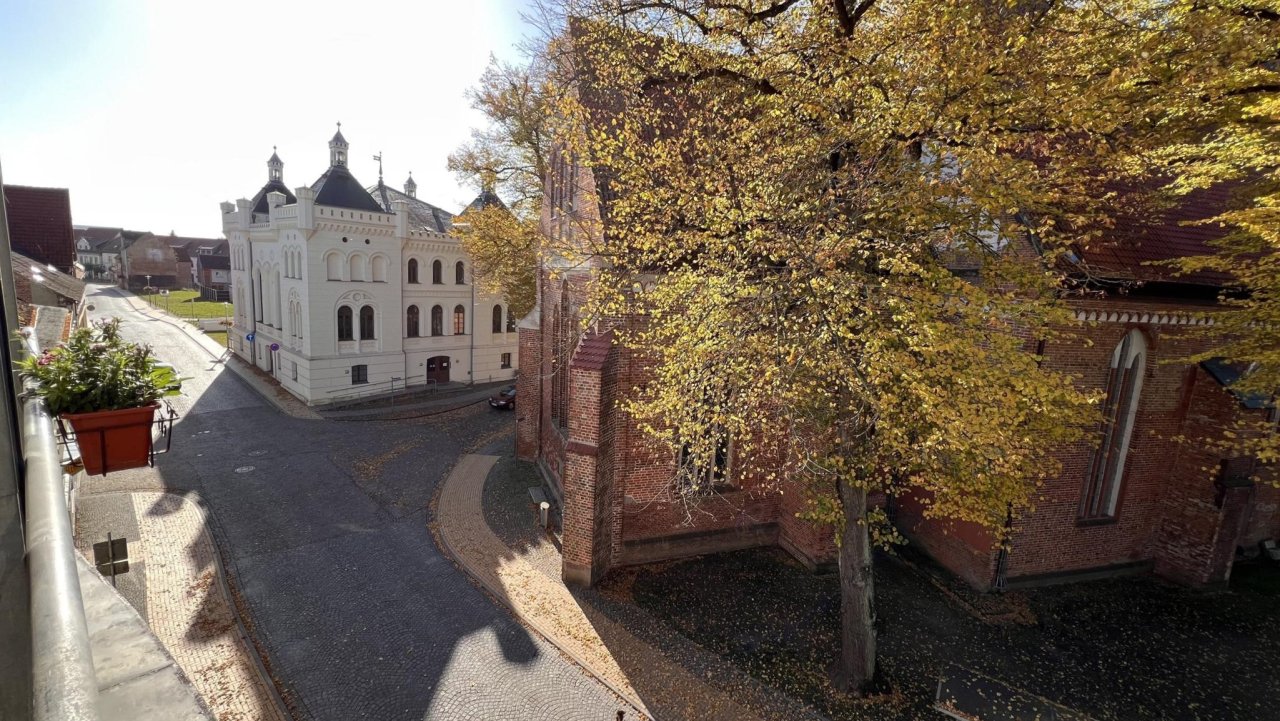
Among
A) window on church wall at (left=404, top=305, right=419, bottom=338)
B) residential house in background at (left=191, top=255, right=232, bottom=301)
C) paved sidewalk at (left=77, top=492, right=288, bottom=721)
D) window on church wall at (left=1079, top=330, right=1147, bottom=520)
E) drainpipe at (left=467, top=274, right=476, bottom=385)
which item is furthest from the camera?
residential house in background at (left=191, top=255, right=232, bottom=301)

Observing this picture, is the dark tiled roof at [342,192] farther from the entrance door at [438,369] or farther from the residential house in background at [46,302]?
the residential house in background at [46,302]

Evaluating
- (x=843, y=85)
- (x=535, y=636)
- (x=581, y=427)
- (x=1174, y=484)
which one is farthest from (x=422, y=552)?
(x=1174, y=484)

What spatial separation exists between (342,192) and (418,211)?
15.7ft

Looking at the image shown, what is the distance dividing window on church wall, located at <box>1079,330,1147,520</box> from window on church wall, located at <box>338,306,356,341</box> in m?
25.5

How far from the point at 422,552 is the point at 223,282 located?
249ft

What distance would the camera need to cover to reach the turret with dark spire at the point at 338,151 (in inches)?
1030

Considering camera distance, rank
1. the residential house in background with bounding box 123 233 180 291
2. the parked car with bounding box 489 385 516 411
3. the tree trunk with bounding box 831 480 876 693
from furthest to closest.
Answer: the residential house in background with bounding box 123 233 180 291, the parked car with bounding box 489 385 516 411, the tree trunk with bounding box 831 480 876 693

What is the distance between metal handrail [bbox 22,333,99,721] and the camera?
101 cm

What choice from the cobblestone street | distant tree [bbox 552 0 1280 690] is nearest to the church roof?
the cobblestone street

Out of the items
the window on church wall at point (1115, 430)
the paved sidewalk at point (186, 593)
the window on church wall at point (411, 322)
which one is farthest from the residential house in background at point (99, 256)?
the window on church wall at point (1115, 430)

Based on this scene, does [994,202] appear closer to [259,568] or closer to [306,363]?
[259,568]

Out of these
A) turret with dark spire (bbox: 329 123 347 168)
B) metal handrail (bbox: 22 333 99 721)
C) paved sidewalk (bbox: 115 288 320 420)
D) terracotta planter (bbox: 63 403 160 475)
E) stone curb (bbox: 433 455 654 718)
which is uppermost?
turret with dark spire (bbox: 329 123 347 168)

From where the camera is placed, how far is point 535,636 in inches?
385

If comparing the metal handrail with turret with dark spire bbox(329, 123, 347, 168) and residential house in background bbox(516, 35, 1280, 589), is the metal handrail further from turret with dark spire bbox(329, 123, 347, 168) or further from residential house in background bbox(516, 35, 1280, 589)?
turret with dark spire bbox(329, 123, 347, 168)
